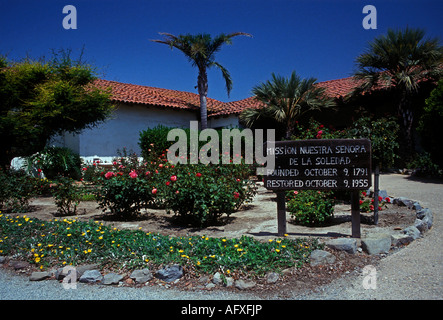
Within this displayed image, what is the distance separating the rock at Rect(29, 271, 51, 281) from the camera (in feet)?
12.8

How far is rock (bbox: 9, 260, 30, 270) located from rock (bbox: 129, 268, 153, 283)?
61.0 inches

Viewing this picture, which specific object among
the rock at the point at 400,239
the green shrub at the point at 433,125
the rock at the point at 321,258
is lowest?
the rock at the point at 321,258

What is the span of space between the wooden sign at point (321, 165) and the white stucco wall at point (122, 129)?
473 inches

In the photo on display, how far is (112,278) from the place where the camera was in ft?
12.3

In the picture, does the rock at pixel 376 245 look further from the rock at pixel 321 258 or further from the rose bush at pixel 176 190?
the rose bush at pixel 176 190

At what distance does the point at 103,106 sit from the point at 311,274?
1002 cm

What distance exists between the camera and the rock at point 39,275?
3.90m

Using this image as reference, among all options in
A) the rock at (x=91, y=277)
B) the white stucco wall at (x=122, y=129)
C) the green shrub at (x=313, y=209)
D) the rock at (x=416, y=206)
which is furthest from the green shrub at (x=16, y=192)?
the rock at (x=416, y=206)

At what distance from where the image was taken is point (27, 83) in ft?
36.6

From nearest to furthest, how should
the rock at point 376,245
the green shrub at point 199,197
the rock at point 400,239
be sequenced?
1. the rock at point 376,245
2. the rock at point 400,239
3. the green shrub at point 199,197

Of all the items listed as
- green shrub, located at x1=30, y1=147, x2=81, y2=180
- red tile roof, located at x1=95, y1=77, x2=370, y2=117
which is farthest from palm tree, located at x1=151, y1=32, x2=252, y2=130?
green shrub, located at x1=30, y1=147, x2=81, y2=180

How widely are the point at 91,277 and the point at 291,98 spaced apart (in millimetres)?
12421
